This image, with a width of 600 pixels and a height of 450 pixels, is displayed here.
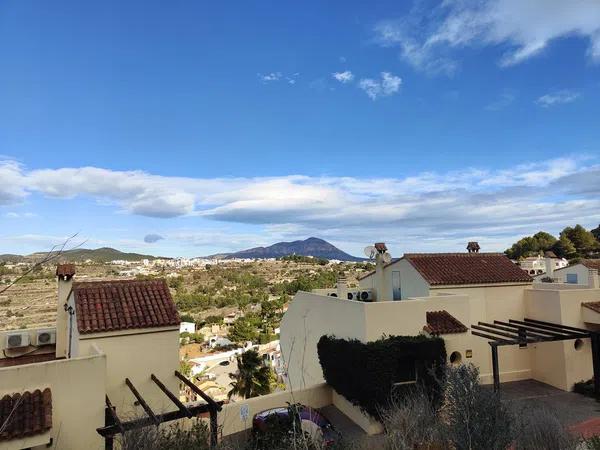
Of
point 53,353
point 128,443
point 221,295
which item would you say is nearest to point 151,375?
point 53,353

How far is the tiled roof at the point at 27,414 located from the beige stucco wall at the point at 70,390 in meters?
0.23

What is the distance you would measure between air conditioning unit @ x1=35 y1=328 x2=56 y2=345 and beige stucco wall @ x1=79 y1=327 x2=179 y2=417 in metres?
4.14

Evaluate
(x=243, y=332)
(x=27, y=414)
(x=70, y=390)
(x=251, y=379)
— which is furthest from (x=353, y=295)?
(x=243, y=332)

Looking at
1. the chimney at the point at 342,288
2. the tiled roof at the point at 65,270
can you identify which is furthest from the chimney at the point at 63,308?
the chimney at the point at 342,288

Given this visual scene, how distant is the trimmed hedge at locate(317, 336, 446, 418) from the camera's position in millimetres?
14109

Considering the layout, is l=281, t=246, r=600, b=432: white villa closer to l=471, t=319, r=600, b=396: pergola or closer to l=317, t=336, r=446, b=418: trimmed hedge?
l=471, t=319, r=600, b=396: pergola

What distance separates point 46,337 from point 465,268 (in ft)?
62.5

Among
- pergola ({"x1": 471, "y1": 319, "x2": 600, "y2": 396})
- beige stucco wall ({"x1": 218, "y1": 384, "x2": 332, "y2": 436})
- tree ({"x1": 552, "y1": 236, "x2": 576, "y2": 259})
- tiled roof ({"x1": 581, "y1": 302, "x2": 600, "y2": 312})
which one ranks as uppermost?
tree ({"x1": 552, "y1": 236, "x2": 576, "y2": 259})

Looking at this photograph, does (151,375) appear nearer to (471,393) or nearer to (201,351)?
(471,393)

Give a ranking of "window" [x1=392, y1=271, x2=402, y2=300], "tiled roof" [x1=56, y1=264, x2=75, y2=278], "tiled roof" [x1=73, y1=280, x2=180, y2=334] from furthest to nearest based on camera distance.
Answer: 1. "window" [x1=392, y1=271, x2=402, y2=300]
2. "tiled roof" [x1=56, y1=264, x2=75, y2=278]
3. "tiled roof" [x1=73, y1=280, x2=180, y2=334]

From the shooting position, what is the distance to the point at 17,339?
15156 mm

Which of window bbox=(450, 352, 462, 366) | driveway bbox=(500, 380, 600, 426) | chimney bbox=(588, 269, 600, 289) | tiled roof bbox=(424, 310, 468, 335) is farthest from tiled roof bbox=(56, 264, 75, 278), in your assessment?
chimney bbox=(588, 269, 600, 289)

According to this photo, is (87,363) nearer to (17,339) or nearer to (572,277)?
(17,339)

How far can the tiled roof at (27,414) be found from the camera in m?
9.01
